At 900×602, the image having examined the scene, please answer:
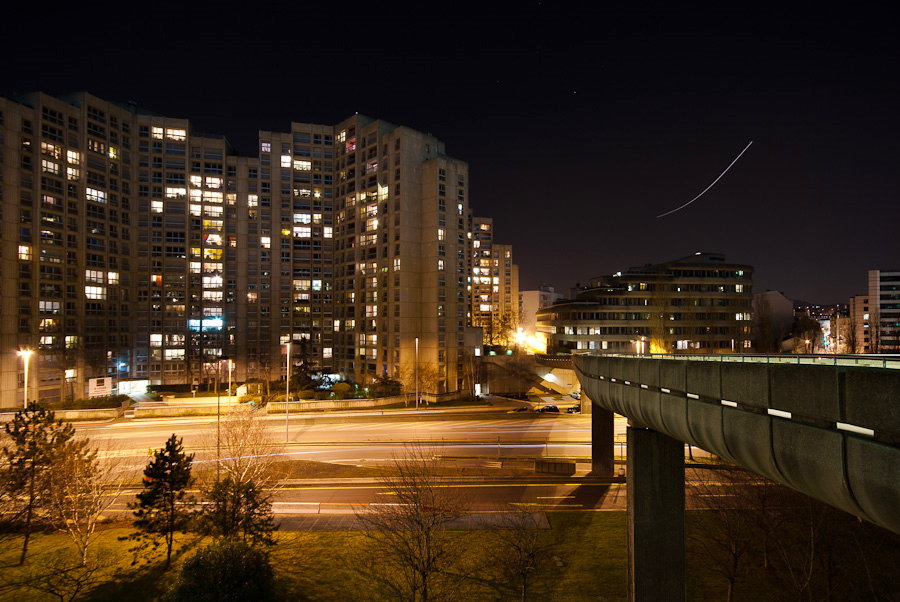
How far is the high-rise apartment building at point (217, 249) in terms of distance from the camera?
6412cm

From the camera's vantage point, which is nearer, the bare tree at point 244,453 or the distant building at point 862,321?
the bare tree at point 244,453

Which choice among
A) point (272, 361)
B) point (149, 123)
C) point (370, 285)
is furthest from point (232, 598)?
point (149, 123)

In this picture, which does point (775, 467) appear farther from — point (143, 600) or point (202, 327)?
point (202, 327)

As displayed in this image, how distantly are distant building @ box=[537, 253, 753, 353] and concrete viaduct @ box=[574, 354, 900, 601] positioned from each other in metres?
67.6

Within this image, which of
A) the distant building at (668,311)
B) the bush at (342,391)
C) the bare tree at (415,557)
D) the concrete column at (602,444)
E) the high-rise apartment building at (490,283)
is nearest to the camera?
the bare tree at (415,557)

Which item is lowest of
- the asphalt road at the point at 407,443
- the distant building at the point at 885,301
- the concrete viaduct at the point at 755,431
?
the asphalt road at the point at 407,443

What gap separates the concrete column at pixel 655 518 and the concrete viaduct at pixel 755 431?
1.5 inches

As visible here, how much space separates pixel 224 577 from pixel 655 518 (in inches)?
627

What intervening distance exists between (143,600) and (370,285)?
208ft

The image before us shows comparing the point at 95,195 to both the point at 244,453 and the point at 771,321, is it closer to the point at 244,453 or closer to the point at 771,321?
the point at 244,453

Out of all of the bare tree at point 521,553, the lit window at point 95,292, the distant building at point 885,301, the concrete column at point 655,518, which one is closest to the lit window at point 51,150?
the lit window at point 95,292

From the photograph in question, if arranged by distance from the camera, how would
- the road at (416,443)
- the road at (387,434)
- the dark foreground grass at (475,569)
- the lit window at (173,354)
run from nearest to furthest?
the dark foreground grass at (475,569)
the road at (416,443)
the road at (387,434)
the lit window at (173,354)

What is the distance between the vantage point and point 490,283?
149 metres

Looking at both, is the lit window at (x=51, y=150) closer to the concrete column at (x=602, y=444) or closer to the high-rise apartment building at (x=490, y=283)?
the concrete column at (x=602, y=444)
